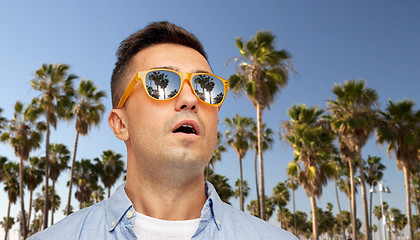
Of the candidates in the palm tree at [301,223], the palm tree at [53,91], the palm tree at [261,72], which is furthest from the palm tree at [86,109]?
the palm tree at [301,223]

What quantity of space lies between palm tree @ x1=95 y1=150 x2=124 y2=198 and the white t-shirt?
4309 centimetres

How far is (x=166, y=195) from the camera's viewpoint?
5.43 feet

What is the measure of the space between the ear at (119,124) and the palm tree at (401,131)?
90.0ft

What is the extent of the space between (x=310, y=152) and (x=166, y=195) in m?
25.4

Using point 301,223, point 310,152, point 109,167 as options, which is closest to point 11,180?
point 109,167

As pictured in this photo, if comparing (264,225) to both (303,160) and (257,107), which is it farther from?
(303,160)

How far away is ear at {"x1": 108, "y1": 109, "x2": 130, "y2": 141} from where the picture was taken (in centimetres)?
178

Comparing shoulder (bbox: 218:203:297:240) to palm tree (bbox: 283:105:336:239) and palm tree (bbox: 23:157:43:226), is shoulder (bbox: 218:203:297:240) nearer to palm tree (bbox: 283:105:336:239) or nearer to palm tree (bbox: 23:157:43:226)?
palm tree (bbox: 283:105:336:239)

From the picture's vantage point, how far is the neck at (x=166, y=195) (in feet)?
5.38

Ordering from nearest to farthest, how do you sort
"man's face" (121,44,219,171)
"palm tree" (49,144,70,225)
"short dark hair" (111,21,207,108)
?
"man's face" (121,44,219,171) → "short dark hair" (111,21,207,108) → "palm tree" (49,144,70,225)

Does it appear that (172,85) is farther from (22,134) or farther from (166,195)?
(22,134)

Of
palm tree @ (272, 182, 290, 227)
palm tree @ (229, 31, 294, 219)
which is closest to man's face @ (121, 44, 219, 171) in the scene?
palm tree @ (229, 31, 294, 219)

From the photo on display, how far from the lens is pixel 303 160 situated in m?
26.1

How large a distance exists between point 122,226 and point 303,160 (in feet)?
83.9
